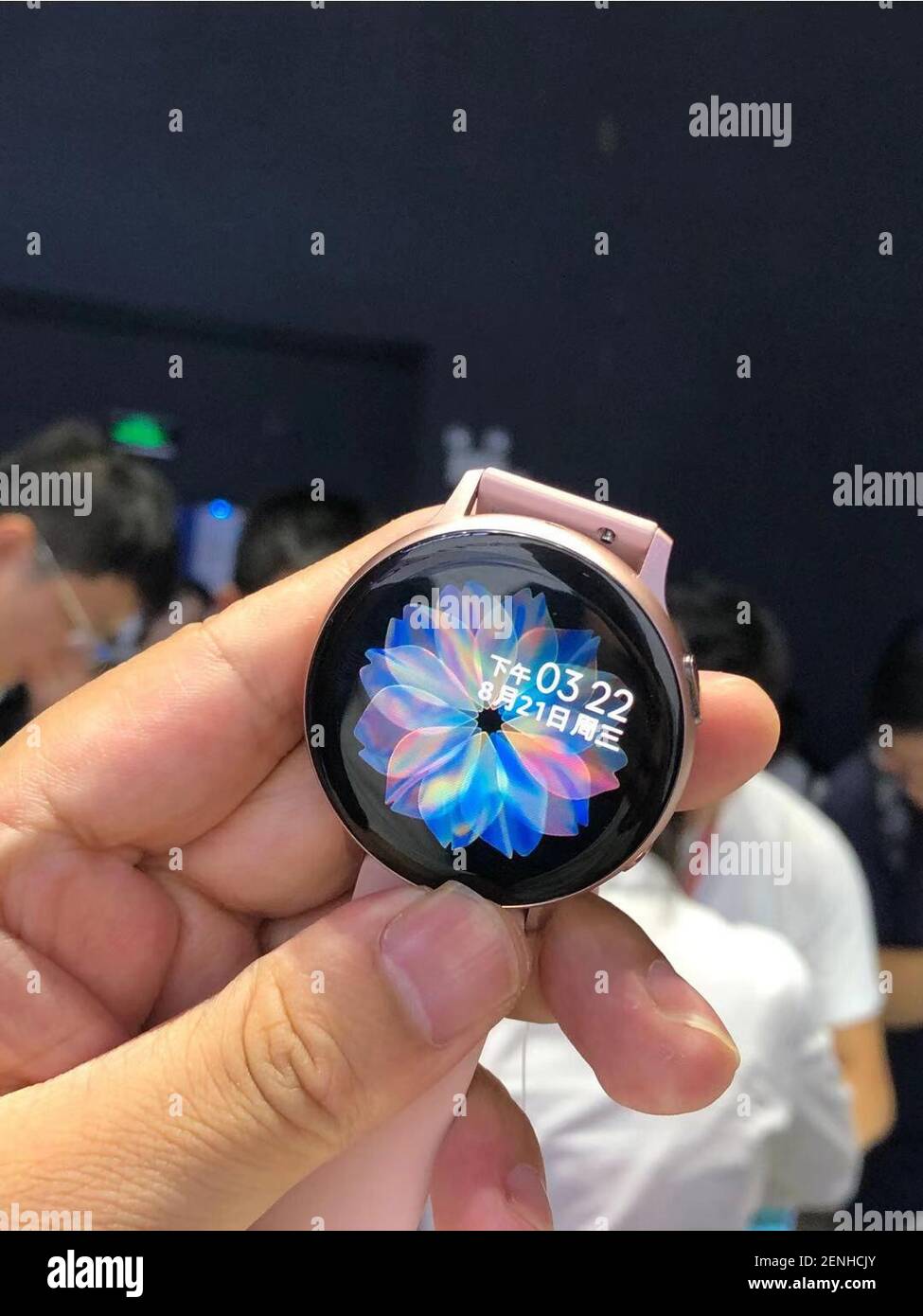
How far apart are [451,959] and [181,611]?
3.48 ft

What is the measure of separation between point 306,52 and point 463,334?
0.49 meters

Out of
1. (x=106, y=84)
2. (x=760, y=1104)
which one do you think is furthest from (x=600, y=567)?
(x=106, y=84)

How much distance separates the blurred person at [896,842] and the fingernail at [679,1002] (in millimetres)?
850

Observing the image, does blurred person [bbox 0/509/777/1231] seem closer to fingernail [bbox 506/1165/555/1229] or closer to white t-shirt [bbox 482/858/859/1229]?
fingernail [bbox 506/1165/555/1229]

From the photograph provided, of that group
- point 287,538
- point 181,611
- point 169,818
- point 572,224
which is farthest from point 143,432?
point 169,818

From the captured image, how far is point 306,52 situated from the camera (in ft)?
4.79

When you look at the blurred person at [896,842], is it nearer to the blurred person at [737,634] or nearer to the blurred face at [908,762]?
the blurred face at [908,762]

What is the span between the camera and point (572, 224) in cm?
151

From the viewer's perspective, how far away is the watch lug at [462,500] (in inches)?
17.9

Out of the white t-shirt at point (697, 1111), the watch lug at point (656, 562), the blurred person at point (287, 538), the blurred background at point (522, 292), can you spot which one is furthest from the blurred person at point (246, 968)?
the blurred background at point (522, 292)

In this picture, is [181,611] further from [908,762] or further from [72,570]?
[908,762]

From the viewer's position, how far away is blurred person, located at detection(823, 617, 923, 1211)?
4.17ft

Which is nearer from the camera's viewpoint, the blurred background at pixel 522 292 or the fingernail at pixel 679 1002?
the fingernail at pixel 679 1002
